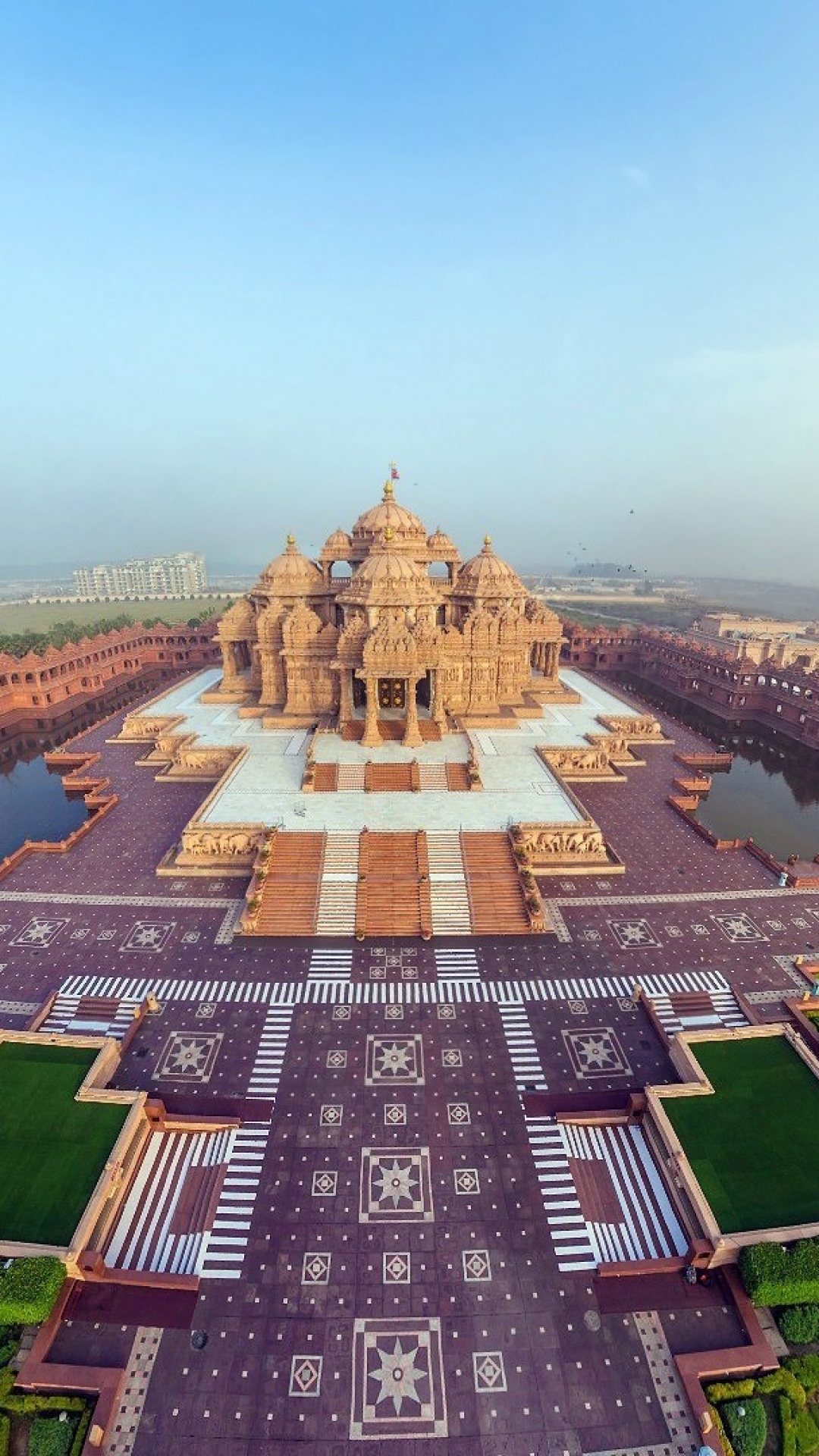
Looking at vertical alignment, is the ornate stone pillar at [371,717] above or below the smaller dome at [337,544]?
below

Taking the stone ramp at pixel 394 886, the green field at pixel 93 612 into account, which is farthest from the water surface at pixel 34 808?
the green field at pixel 93 612

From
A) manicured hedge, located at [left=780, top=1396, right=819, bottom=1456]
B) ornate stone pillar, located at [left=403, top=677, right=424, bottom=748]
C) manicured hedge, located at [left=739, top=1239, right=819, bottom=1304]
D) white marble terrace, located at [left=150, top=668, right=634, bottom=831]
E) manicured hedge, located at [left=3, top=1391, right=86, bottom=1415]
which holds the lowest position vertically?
manicured hedge, located at [left=780, top=1396, right=819, bottom=1456]

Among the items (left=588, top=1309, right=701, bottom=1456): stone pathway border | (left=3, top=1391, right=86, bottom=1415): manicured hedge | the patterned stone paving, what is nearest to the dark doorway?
the patterned stone paving

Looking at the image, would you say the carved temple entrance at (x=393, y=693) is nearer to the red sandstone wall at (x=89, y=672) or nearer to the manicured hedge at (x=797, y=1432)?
the red sandstone wall at (x=89, y=672)

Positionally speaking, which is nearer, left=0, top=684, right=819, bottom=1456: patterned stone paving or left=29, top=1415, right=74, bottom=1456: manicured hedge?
left=29, top=1415, right=74, bottom=1456: manicured hedge

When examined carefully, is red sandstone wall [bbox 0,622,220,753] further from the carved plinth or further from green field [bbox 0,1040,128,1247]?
the carved plinth

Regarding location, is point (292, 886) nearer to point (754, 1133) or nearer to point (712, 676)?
point (754, 1133)
